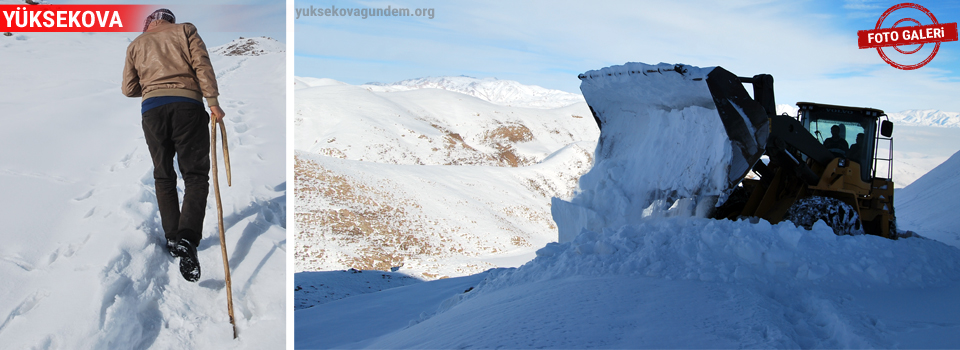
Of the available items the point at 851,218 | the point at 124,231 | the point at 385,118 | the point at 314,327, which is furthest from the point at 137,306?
the point at 385,118

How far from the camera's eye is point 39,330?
9.22 feet

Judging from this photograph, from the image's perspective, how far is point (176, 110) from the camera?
338cm

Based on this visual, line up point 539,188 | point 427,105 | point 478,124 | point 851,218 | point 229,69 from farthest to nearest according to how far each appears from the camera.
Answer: point 427,105
point 478,124
point 539,188
point 229,69
point 851,218

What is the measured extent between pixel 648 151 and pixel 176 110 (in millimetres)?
5047

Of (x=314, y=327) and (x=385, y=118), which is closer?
(x=314, y=327)

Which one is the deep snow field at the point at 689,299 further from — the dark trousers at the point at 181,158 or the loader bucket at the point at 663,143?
the dark trousers at the point at 181,158

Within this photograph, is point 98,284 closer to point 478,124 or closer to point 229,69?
point 229,69

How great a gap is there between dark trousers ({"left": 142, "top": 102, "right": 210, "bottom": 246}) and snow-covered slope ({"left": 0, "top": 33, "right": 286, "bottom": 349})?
227 mm

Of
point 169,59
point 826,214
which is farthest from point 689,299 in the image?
point 826,214

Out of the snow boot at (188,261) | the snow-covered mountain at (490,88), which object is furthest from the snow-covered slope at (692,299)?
the snow-covered mountain at (490,88)

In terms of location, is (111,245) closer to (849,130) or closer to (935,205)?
(849,130)

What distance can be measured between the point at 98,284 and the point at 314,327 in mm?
1826

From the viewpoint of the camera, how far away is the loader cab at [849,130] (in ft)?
24.7

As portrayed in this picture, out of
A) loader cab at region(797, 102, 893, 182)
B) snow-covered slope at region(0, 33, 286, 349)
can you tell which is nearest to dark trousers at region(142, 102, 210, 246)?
snow-covered slope at region(0, 33, 286, 349)
